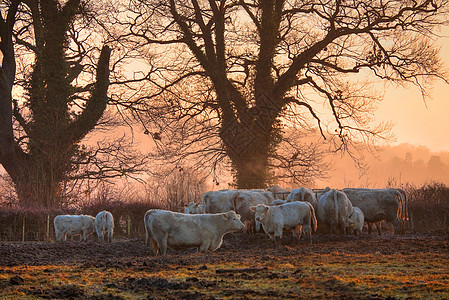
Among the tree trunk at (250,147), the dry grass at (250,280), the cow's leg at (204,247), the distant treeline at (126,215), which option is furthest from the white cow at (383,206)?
the dry grass at (250,280)

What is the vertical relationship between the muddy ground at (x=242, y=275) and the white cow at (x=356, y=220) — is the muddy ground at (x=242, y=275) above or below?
below

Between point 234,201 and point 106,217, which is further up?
point 234,201

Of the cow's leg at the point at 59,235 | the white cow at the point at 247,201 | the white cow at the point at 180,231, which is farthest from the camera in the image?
the white cow at the point at 247,201

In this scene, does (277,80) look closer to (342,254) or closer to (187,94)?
(187,94)

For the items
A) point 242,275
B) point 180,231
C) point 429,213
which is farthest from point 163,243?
point 429,213

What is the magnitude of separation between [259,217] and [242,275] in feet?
20.1

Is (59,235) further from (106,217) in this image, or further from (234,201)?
(234,201)

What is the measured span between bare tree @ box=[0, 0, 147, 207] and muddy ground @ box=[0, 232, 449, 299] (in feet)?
39.7

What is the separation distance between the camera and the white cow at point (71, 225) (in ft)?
61.2

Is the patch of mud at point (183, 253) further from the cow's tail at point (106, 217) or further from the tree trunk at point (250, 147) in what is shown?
the tree trunk at point (250, 147)

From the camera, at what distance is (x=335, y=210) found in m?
18.0

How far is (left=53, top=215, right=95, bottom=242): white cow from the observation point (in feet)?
61.2

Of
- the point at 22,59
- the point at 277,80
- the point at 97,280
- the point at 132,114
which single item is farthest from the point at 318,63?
the point at 97,280

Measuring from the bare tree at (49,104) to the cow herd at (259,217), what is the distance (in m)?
6.62
